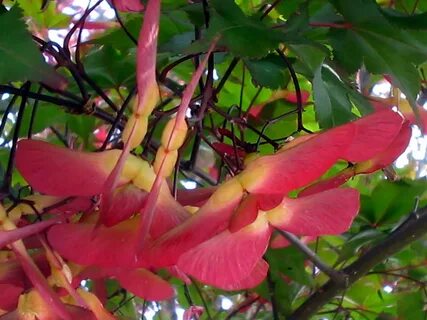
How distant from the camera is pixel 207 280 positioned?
1.15 feet

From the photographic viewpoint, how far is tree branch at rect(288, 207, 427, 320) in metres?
0.67

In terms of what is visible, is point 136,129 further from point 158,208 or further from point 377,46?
point 377,46

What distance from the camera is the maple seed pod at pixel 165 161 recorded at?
355 millimetres

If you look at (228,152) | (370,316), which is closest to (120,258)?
(228,152)

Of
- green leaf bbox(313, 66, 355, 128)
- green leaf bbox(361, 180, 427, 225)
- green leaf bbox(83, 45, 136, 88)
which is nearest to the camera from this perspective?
green leaf bbox(313, 66, 355, 128)

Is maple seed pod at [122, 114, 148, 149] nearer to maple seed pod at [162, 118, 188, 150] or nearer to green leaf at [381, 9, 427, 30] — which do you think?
maple seed pod at [162, 118, 188, 150]

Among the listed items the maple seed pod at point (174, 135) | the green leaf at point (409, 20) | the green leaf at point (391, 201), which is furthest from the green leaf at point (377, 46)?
the green leaf at point (391, 201)

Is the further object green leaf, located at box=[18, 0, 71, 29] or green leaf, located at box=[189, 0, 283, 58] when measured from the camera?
green leaf, located at box=[18, 0, 71, 29]

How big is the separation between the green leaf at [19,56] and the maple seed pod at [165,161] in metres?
0.05

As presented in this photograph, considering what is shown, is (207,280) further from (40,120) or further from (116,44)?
(40,120)

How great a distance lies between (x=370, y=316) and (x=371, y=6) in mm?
575

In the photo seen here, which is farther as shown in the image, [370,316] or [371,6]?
[370,316]

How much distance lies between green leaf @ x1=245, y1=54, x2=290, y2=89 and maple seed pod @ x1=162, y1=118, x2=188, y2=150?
0.15 metres

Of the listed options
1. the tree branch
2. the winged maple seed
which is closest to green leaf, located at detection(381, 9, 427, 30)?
the winged maple seed
